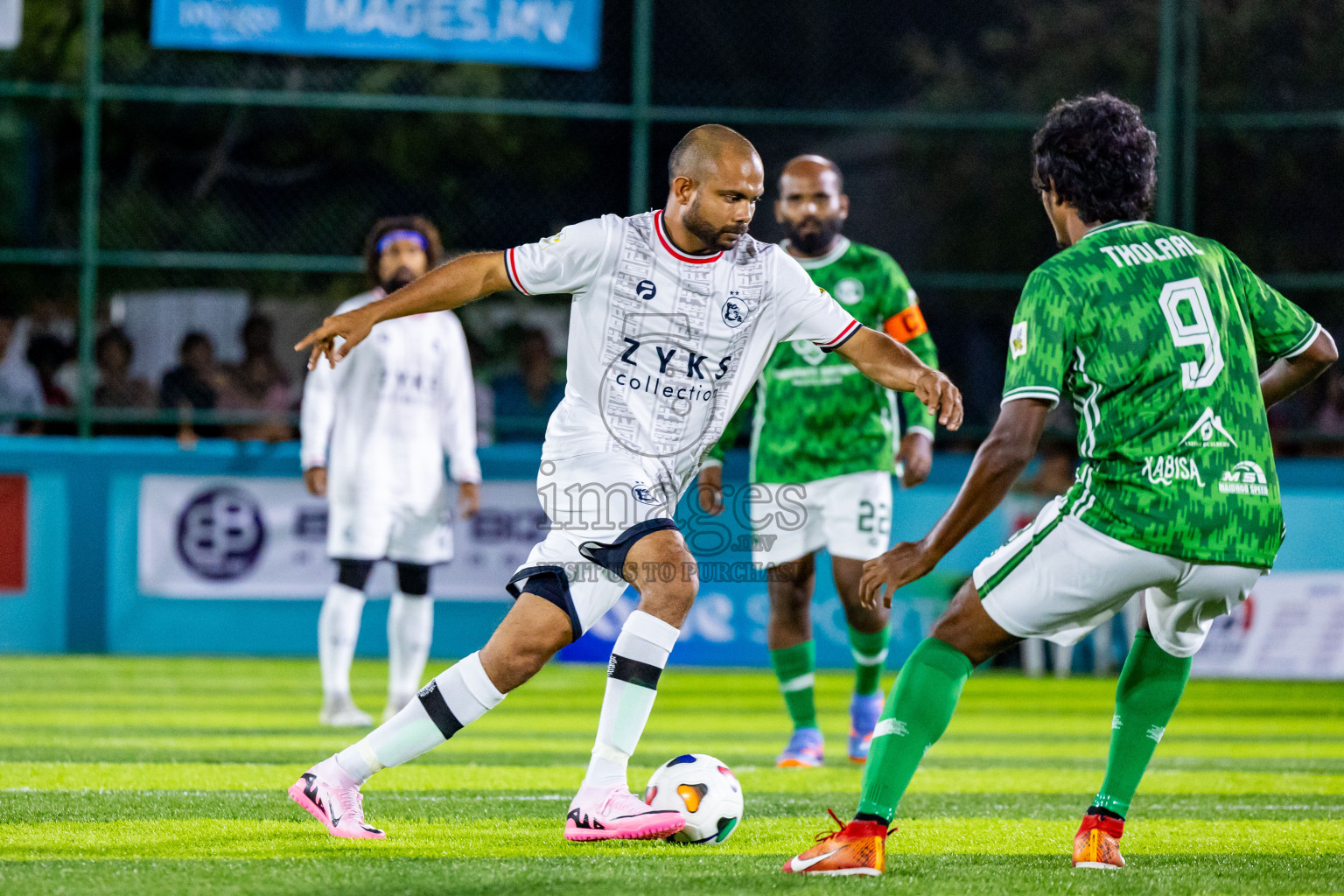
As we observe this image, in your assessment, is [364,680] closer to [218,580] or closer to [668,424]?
[218,580]

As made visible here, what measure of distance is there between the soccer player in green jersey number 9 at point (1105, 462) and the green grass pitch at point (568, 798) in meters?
0.59

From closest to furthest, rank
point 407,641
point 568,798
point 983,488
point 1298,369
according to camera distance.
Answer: point 983,488 < point 1298,369 < point 568,798 < point 407,641

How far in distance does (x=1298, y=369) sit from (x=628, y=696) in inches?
82.9

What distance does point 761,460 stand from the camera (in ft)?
25.6

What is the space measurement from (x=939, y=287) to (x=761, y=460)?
7409mm

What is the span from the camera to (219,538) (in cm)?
1327

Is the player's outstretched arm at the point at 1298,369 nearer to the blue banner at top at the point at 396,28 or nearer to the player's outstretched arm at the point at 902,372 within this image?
the player's outstretched arm at the point at 902,372

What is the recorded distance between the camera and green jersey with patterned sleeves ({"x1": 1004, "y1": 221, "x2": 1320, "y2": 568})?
418 centimetres

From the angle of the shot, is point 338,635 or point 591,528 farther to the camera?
point 338,635

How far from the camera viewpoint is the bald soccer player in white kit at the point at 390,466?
8.87m

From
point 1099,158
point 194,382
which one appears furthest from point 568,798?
point 194,382

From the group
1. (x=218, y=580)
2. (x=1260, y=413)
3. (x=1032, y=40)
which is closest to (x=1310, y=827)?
(x=1260, y=413)

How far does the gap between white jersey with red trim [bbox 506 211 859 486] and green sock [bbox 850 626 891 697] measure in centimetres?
273

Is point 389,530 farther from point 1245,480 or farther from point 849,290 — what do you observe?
point 1245,480
